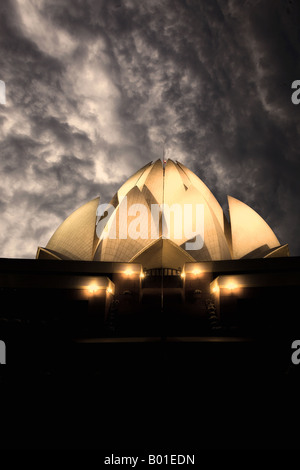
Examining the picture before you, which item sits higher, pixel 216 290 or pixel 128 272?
pixel 128 272

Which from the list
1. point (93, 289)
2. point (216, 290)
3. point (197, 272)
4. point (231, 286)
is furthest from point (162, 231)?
point (93, 289)

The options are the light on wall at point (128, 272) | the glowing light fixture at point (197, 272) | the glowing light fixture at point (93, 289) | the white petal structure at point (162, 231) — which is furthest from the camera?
the white petal structure at point (162, 231)

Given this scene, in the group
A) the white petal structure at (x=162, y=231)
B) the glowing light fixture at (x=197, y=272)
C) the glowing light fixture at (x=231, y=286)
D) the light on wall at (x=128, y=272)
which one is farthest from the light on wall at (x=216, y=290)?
the light on wall at (x=128, y=272)

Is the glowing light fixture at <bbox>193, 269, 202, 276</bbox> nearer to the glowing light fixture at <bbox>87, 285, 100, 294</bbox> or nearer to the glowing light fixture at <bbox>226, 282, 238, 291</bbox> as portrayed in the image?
the glowing light fixture at <bbox>226, 282, 238, 291</bbox>

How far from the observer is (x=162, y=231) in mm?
14750

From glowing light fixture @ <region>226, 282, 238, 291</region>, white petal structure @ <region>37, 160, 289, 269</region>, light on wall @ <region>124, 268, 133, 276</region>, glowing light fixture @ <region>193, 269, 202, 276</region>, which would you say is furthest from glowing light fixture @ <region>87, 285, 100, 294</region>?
glowing light fixture @ <region>226, 282, 238, 291</region>

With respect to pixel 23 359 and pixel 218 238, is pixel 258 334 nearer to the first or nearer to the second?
pixel 23 359

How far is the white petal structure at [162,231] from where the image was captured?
14141 mm

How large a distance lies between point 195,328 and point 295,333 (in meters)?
2.83

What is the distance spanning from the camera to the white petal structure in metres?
14.1

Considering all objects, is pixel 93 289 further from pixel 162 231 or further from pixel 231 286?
pixel 162 231

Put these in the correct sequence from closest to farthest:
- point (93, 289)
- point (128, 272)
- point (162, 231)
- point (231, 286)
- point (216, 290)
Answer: point (231, 286) < point (93, 289) < point (216, 290) < point (128, 272) < point (162, 231)

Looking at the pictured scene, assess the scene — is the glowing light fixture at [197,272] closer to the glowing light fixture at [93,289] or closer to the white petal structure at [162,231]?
the white petal structure at [162,231]
